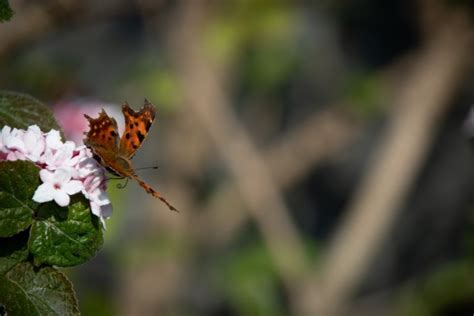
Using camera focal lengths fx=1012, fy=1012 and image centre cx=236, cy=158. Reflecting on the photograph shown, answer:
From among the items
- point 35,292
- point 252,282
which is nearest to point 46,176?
point 35,292

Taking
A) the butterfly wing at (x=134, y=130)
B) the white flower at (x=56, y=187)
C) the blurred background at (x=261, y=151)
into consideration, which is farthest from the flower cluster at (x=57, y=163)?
the blurred background at (x=261, y=151)

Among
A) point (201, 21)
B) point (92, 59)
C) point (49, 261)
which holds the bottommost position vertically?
point (49, 261)

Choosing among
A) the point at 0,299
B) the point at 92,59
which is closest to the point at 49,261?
the point at 0,299

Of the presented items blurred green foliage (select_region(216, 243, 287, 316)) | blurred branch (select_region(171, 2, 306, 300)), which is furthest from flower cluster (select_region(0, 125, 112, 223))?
blurred green foliage (select_region(216, 243, 287, 316))

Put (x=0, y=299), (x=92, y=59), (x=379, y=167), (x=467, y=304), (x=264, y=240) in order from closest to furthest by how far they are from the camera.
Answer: (x=0, y=299)
(x=467, y=304)
(x=379, y=167)
(x=264, y=240)
(x=92, y=59)

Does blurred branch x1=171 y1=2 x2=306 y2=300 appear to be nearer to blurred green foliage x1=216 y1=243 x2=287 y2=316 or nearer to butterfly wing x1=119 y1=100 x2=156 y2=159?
blurred green foliage x1=216 y1=243 x2=287 y2=316

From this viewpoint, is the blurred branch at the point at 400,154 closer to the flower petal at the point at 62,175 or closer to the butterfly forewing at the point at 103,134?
the butterfly forewing at the point at 103,134

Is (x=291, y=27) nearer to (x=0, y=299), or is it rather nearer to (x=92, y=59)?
(x=92, y=59)
